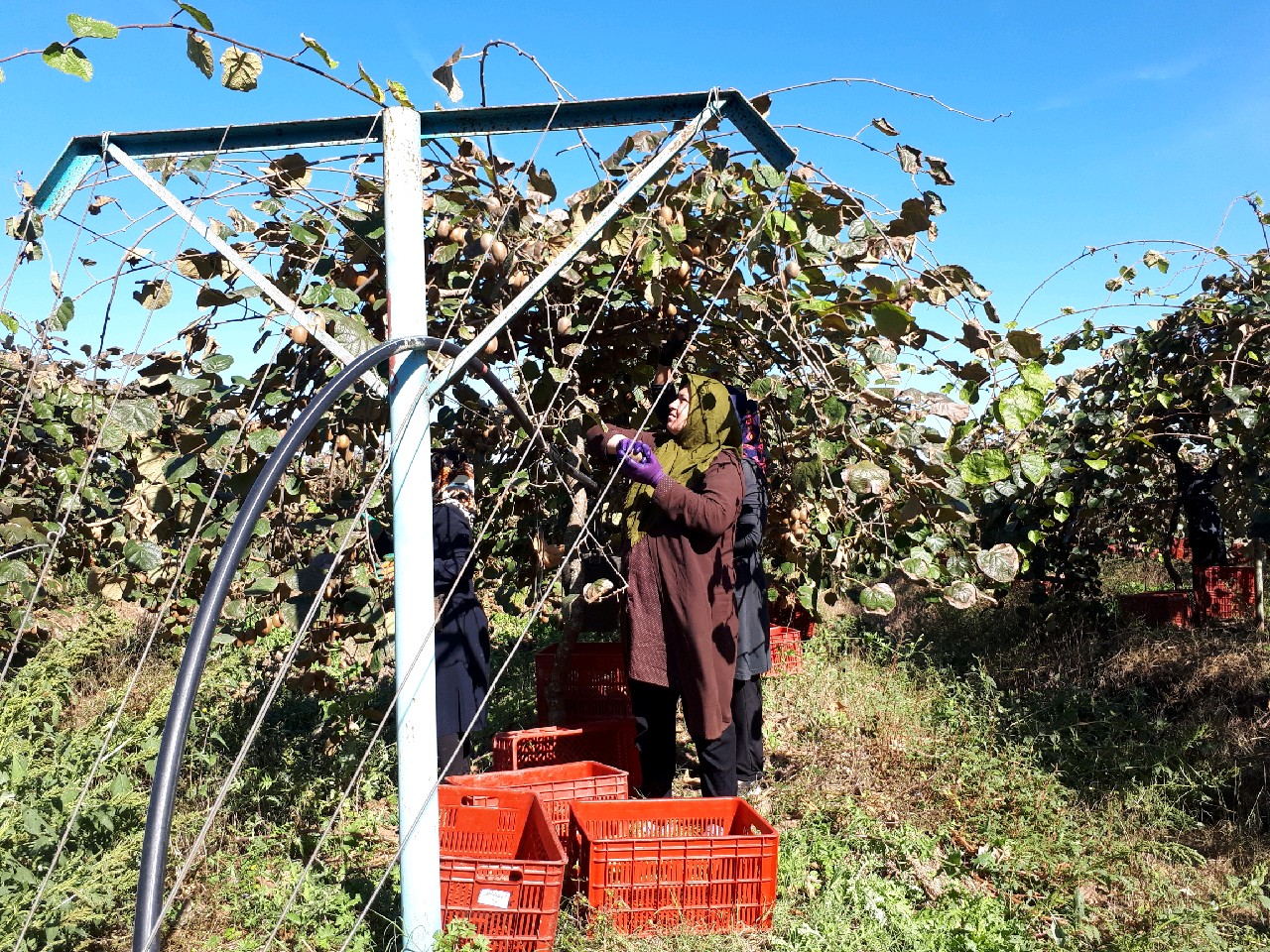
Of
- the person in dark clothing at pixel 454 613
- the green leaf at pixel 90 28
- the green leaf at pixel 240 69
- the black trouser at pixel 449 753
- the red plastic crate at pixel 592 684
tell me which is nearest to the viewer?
the green leaf at pixel 90 28

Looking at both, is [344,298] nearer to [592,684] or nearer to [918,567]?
[918,567]

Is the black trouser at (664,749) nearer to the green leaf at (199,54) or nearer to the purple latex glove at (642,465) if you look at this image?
the purple latex glove at (642,465)

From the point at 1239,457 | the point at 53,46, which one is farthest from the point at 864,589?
the point at 1239,457

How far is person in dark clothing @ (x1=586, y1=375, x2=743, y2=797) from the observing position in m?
2.87

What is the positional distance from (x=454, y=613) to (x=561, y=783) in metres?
0.81

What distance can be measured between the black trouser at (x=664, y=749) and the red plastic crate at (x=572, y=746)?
170mm

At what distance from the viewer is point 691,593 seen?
2.90 meters

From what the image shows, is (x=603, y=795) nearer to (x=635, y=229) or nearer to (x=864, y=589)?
(x=864, y=589)

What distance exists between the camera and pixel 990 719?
14.0ft

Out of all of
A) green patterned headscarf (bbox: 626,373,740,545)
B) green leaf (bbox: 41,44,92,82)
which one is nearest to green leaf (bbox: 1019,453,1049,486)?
green patterned headscarf (bbox: 626,373,740,545)

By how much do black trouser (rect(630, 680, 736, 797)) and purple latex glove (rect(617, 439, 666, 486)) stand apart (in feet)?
2.27

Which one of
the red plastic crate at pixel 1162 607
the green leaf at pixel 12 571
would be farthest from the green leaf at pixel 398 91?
the red plastic crate at pixel 1162 607

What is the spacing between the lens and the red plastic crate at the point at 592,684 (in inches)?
152

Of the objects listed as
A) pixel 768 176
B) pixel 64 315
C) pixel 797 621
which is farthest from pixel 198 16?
pixel 797 621
